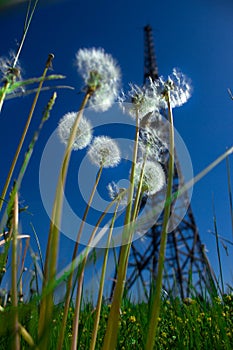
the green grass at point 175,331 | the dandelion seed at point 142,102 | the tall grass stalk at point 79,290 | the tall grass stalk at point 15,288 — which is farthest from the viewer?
the green grass at point 175,331

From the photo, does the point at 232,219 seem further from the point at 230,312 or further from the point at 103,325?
the point at 103,325

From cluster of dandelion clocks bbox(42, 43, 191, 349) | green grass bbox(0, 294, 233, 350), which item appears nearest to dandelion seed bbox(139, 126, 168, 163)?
cluster of dandelion clocks bbox(42, 43, 191, 349)

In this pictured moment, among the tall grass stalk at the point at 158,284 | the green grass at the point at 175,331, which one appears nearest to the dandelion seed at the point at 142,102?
the tall grass stalk at the point at 158,284

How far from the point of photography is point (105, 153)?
143 cm

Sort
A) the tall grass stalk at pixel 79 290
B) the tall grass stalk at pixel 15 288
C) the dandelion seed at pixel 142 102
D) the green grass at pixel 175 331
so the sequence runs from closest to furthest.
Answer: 1. the tall grass stalk at pixel 15 288
2. the tall grass stalk at pixel 79 290
3. the dandelion seed at pixel 142 102
4. the green grass at pixel 175 331

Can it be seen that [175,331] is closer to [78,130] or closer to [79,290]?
[79,290]

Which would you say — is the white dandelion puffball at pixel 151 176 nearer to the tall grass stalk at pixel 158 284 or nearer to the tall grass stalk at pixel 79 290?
the tall grass stalk at pixel 79 290

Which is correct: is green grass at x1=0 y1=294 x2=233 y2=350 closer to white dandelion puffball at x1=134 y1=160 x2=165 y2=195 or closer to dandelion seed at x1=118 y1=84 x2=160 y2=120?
white dandelion puffball at x1=134 y1=160 x2=165 y2=195

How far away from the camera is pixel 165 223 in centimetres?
73

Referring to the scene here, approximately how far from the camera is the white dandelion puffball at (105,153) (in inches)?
55.5

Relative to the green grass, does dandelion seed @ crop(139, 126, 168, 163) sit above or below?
above

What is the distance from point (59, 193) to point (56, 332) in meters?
1.23

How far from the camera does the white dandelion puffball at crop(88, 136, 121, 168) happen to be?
4.62ft

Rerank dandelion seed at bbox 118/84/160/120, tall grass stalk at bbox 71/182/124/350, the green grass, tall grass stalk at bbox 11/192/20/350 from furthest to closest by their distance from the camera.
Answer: the green grass, dandelion seed at bbox 118/84/160/120, tall grass stalk at bbox 71/182/124/350, tall grass stalk at bbox 11/192/20/350
